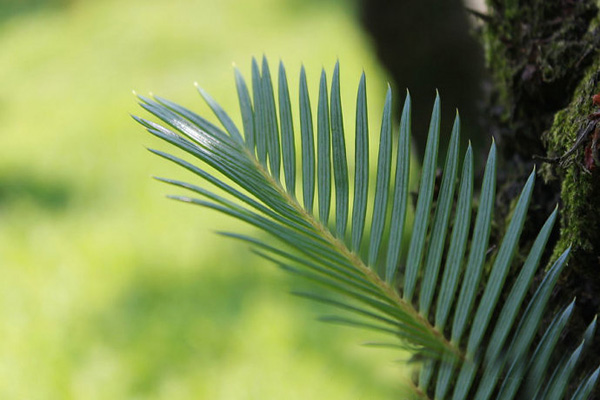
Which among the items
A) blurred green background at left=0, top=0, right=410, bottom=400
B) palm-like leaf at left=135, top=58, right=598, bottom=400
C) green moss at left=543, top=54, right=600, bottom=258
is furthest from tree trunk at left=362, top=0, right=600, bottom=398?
blurred green background at left=0, top=0, right=410, bottom=400

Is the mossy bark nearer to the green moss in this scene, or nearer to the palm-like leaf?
the green moss

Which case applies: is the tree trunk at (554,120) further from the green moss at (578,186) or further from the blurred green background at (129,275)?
the blurred green background at (129,275)

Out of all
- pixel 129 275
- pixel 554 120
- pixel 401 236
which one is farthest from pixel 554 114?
pixel 129 275

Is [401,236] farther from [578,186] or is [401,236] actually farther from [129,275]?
[129,275]

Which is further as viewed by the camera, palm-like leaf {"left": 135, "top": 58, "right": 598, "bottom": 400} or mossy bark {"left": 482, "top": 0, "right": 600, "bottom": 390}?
mossy bark {"left": 482, "top": 0, "right": 600, "bottom": 390}

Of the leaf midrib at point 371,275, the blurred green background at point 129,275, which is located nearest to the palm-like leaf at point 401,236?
the leaf midrib at point 371,275

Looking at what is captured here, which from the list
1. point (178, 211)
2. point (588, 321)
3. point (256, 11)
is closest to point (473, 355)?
point (588, 321)
